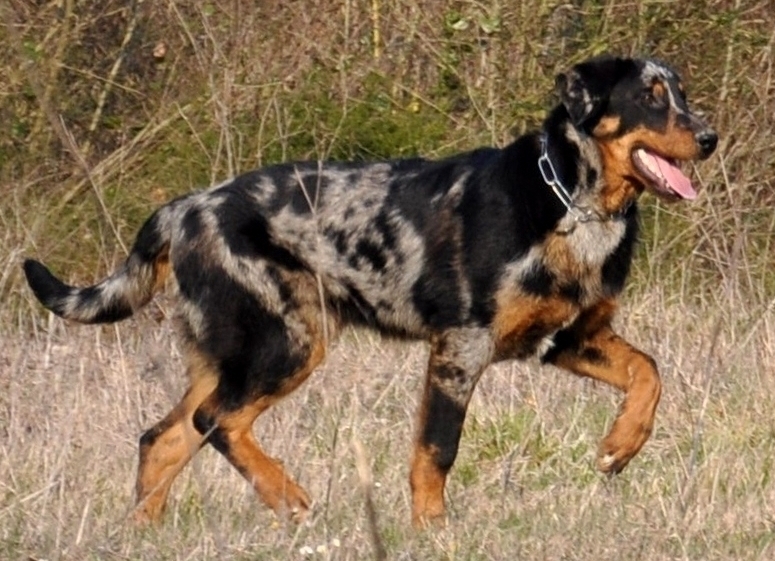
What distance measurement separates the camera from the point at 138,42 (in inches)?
490

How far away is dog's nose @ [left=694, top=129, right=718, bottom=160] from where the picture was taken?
6789 millimetres

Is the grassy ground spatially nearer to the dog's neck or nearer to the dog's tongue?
the dog's tongue

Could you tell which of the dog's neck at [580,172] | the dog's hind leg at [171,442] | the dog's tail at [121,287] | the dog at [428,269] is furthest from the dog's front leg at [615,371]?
the dog's tail at [121,287]

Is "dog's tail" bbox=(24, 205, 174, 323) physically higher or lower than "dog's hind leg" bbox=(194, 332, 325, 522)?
higher

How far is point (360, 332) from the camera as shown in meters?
8.55

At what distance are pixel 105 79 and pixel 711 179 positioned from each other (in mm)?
4032

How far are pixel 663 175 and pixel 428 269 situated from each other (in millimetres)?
963

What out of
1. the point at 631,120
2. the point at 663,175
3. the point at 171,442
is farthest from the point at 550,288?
the point at 171,442

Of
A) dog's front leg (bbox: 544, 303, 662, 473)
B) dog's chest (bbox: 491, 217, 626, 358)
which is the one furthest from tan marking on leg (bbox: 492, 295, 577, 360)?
dog's front leg (bbox: 544, 303, 662, 473)

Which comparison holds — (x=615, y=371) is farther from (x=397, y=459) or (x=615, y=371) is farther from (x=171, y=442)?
(x=171, y=442)

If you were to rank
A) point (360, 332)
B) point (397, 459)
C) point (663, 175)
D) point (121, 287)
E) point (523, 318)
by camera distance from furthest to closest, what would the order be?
point (360, 332) → point (121, 287) → point (397, 459) → point (663, 175) → point (523, 318)

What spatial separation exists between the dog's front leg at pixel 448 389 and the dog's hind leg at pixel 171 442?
85cm

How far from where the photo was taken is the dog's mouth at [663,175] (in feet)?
22.4

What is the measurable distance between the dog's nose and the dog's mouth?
0.14 metres
